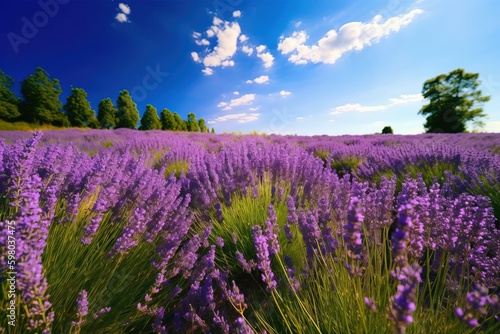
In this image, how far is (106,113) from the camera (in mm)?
36844

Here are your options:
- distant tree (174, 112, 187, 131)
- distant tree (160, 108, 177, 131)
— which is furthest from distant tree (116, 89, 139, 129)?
distant tree (174, 112, 187, 131)

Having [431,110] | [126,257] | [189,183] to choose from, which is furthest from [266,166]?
[431,110]

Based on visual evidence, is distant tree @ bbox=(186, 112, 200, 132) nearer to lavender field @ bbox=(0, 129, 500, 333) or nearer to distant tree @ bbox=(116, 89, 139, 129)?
distant tree @ bbox=(116, 89, 139, 129)

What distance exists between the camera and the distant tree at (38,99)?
2944cm

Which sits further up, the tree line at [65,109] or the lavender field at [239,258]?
the tree line at [65,109]

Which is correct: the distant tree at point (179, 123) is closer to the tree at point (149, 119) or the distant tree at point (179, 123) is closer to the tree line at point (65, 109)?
the tree line at point (65, 109)

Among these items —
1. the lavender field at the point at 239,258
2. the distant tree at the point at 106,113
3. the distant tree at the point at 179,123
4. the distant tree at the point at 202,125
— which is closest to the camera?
the lavender field at the point at 239,258

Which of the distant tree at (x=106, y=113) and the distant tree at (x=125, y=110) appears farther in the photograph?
the distant tree at (x=125, y=110)

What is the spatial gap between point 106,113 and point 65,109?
5078 millimetres

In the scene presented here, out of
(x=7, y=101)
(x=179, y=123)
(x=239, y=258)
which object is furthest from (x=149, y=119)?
(x=239, y=258)

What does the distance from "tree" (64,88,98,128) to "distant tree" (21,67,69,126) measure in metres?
3.06

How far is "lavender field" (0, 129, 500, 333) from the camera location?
77cm

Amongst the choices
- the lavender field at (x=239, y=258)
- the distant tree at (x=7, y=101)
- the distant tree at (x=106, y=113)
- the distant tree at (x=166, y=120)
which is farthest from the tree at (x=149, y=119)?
the lavender field at (x=239, y=258)

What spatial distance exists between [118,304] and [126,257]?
335mm
